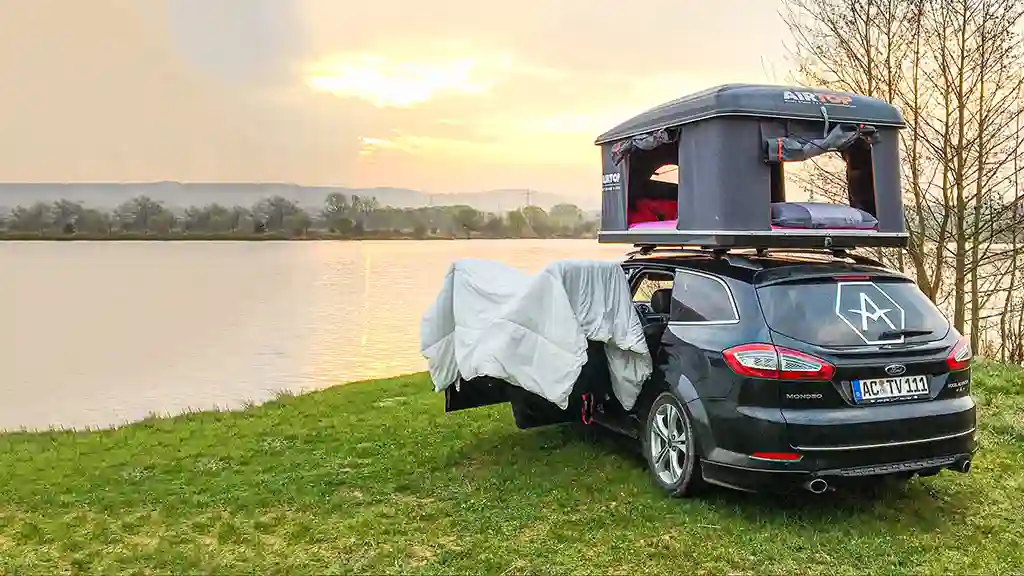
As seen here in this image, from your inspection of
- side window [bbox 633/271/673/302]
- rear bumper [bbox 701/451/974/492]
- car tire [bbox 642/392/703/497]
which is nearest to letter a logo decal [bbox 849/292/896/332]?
rear bumper [bbox 701/451/974/492]

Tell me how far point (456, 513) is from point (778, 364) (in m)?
2.21

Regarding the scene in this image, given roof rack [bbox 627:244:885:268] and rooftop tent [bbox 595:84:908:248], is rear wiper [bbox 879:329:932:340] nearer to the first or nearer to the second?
roof rack [bbox 627:244:885:268]

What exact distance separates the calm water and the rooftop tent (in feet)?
4.24

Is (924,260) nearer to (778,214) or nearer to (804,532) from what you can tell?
(778,214)

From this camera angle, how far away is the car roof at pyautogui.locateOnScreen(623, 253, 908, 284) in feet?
16.8

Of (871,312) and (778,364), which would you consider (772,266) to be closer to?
(871,312)

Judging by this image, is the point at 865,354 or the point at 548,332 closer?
the point at 865,354

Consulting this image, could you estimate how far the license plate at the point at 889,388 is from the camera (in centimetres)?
471

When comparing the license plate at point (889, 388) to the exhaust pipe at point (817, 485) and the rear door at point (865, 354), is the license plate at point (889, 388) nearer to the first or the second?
the rear door at point (865, 354)

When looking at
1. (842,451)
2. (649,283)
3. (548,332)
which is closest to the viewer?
(842,451)

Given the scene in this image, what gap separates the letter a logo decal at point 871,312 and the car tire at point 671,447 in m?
1.18

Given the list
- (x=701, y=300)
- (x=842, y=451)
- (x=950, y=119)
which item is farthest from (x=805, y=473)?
(x=950, y=119)

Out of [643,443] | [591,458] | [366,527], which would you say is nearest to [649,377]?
[643,443]

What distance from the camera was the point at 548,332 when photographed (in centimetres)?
562
